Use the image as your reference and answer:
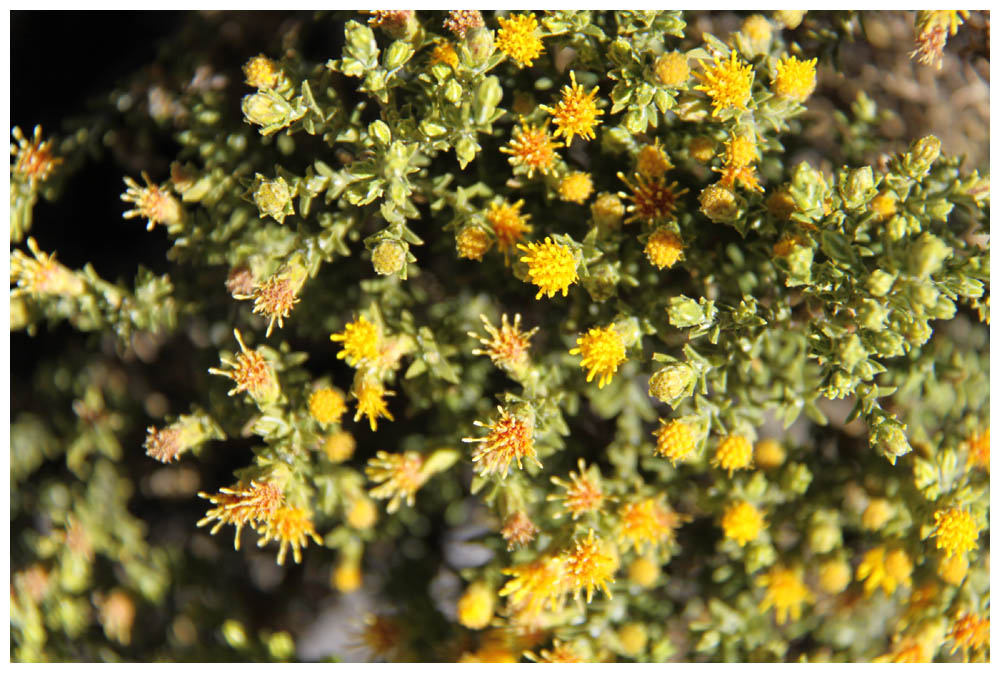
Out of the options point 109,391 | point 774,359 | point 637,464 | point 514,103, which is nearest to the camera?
point 514,103

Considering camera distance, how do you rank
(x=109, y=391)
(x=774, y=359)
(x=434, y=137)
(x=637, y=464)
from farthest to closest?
(x=109, y=391)
(x=637, y=464)
(x=774, y=359)
(x=434, y=137)

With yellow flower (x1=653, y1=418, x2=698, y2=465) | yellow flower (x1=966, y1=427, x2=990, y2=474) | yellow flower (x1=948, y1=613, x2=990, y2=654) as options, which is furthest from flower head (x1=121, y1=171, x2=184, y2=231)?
yellow flower (x1=948, y1=613, x2=990, y2=654)

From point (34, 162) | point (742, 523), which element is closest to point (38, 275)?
point (34, 162)

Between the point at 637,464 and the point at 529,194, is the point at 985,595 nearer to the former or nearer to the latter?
the point at 637,464

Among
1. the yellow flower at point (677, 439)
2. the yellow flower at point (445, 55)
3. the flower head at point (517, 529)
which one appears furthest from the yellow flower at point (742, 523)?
the yellow flower at point (445, 55)

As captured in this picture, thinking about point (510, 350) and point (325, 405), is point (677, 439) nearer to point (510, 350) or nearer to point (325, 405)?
point (510, 350)

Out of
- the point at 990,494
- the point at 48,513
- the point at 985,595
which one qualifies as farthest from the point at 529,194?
the point at 48,513

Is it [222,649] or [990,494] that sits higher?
[990,494]

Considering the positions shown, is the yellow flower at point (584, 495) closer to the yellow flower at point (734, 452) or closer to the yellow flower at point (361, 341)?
the yellow flower at point (734, 452)
